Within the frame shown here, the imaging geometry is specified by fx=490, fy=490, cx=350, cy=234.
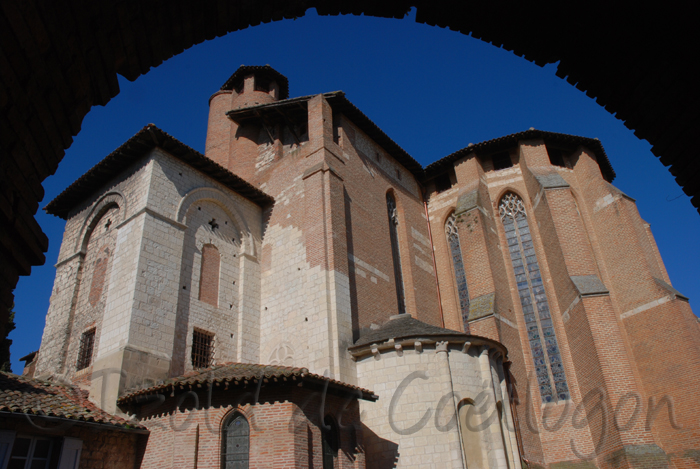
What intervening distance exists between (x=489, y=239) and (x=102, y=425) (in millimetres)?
13550

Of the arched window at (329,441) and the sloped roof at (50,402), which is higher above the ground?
the sloped roof at (50,402)

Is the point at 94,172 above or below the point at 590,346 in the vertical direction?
above

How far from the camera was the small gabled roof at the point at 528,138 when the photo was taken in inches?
758

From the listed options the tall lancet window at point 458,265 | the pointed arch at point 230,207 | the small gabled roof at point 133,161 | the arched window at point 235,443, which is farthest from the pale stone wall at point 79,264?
the tall lancet window at point 458,265

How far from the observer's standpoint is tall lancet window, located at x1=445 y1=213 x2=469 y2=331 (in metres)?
18.4

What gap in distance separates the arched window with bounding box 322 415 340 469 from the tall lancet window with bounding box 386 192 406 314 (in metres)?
6.87

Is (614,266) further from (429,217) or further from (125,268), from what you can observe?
(125,268)

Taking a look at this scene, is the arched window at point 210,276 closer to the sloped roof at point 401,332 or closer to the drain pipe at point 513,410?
the sloped roof at point 401,332

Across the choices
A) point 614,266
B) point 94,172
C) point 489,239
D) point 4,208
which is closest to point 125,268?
point 94,172

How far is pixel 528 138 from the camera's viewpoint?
19.5m

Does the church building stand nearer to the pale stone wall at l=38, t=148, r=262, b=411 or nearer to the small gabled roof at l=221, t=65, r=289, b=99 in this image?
the pale stone wall at l=38, t=148, r=262, b=411

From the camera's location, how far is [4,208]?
2992mm

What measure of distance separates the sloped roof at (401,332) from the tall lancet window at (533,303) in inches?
209

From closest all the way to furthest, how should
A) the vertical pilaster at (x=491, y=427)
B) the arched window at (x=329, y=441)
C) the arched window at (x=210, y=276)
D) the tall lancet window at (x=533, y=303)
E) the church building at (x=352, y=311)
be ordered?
the arched window at (x=329, y=441) → the church building at (x=352, y=311) → the vertical pilaster at (x=491, y=427) → the arched window at (x=210, y=276) → the tall lancet window at (x=533, y=303)
